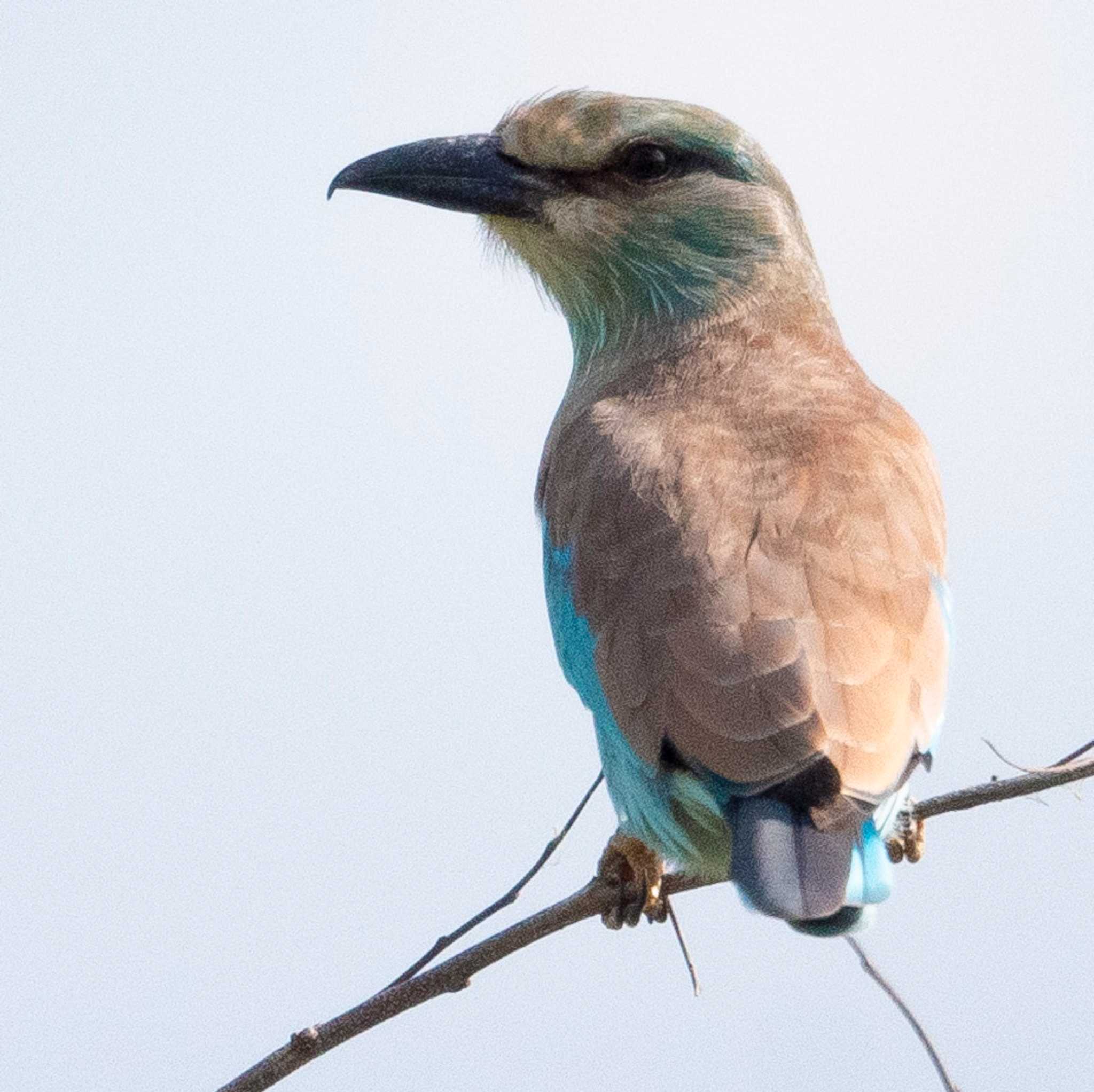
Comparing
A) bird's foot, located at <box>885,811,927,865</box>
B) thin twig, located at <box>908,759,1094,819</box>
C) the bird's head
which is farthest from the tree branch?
the bird's head

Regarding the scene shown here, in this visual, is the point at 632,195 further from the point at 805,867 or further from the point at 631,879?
the point at 805,867

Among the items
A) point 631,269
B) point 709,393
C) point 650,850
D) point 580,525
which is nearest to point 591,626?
point 580,525

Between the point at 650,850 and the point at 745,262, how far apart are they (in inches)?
61.2

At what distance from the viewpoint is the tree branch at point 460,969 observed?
3.08 m

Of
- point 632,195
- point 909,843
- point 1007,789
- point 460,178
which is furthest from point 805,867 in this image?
point 460,178

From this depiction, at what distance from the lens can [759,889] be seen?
3.09 meters

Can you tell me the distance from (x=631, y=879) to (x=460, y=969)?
2.85 feet

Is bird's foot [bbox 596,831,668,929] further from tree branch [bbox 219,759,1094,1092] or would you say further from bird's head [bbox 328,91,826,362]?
bird's head [bbox 328,91,826,362]

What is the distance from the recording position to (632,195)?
491 cm

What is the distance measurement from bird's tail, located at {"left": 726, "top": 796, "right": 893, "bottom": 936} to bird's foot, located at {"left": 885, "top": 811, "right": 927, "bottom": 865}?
102 centimetres

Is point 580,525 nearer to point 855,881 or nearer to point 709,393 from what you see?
point 709,393

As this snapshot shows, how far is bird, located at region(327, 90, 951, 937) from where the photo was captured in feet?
10.8

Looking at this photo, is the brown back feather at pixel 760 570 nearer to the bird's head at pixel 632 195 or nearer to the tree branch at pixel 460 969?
the tree branch at pixel 460 969

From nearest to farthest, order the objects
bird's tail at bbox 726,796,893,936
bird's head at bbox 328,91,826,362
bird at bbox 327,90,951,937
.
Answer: bird's tail at bbox 726,796,893,936, bird at bbox 327,90,951,937, bird's head at bbox 328,91,826,362
